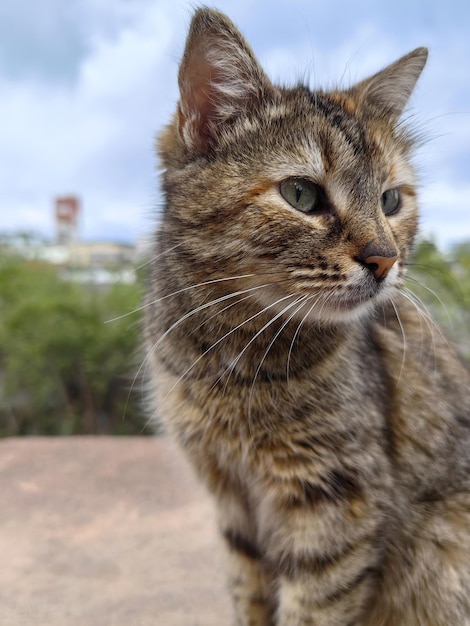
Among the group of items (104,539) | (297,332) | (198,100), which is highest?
(198,100)

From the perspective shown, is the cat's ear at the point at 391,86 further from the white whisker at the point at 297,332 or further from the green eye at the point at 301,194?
the white whisker at the point at 297,332

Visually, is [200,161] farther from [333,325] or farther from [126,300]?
[126,300]

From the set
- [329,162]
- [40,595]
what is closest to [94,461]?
[40,595]

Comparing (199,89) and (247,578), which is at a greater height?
(199,89)

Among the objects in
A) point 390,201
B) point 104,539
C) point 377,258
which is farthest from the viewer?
point 104,539

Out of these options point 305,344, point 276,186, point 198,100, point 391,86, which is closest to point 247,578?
point 305,344

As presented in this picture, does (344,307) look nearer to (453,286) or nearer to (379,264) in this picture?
(379,264)

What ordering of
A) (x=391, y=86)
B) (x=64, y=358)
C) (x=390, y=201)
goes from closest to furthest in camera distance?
(x=390, y=201), (x=391, y=86), (x=64, y=358)
